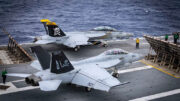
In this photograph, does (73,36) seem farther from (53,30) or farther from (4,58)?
(4,58)

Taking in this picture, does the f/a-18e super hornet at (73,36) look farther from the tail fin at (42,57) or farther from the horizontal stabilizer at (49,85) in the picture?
the horizontal stabilizer at (49,85)

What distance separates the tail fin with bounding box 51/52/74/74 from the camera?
66.3 feet

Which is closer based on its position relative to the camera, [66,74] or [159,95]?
[66,74]

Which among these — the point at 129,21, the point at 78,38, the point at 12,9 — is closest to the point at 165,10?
Result: the point at 129,21

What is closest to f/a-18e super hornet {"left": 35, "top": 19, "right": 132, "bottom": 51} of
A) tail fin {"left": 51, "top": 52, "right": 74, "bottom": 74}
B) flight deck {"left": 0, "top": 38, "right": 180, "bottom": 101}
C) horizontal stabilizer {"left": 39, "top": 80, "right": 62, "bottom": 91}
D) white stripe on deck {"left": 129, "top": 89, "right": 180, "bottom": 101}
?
flight deck {"left": 0, "top": 38, "right": 180, "bottom": 101}

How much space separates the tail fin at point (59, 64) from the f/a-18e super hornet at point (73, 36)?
45.8 ft

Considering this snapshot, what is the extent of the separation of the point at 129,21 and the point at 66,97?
6418 cm

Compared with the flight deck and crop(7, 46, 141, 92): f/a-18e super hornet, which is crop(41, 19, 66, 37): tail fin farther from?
crop(7, 46, 141, 92): f/a-18e super hornet

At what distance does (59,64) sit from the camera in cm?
2059

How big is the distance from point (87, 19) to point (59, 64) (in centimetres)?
6572

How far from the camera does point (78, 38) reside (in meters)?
36.8

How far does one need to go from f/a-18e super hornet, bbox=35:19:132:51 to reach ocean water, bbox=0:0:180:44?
21.5 m

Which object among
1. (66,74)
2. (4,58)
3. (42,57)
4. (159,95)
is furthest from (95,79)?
(4,58)

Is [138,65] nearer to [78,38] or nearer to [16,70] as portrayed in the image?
[78,38]
